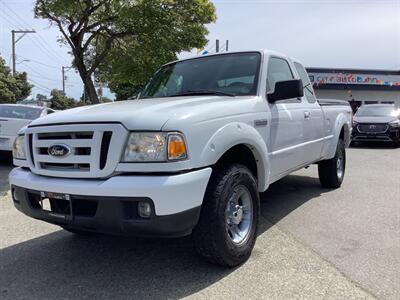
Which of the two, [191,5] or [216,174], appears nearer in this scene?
[216,174]

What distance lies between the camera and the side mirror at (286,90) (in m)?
4.39

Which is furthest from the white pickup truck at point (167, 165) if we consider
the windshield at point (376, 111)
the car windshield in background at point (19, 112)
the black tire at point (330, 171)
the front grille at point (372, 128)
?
the windshield at point (376, 111)

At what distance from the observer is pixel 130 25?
14.0 meters

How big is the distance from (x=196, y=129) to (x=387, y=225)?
119 inches

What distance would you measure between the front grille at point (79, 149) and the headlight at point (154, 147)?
0.24ft

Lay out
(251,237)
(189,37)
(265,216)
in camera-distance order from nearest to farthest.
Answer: (251,237), (265,216), (189,37)

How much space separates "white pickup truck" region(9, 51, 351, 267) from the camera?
3.11 m

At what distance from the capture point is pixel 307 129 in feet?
18.2

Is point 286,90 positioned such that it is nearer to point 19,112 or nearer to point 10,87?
point 19,112

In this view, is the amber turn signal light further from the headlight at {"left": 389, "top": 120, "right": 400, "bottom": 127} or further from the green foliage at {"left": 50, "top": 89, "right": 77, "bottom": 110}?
the green foliage at {"left": 50, "top": 89, "right": 77, "bottom": 110}

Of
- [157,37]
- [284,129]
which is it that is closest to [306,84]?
[284,129]

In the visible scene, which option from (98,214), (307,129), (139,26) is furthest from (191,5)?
(98,214)

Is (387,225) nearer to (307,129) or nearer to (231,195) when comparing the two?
(307,129)

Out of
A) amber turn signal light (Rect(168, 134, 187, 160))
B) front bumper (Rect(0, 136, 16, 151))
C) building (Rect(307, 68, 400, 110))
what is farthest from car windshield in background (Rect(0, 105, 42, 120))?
building (Rect(307, 68, 400, 110))
